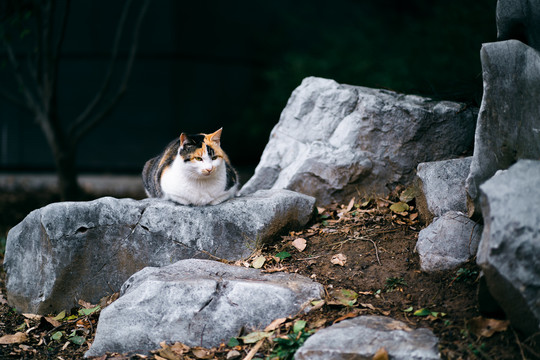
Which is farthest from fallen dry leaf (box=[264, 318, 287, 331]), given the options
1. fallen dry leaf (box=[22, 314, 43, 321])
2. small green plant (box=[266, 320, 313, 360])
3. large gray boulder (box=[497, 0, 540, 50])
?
large gray boulder (box=[497, 0, 540, 50])

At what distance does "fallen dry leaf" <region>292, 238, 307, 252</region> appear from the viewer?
3665 millimetres

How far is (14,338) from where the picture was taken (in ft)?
10.9

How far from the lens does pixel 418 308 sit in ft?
9.23

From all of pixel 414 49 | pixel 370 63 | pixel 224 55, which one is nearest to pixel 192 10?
pixel 224 55

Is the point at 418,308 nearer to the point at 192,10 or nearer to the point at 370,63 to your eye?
the point at 370,63

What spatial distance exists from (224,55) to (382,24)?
3720 millimetres

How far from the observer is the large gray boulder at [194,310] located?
2.91 metres

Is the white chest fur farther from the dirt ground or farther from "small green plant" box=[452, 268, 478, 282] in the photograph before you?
"small green plant" box=[452, 268, 478, 282]

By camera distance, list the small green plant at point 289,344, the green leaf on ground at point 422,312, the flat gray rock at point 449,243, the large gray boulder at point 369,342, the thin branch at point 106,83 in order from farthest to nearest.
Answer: the thin branch at point 106,83 < the flat gray rock at point 449,243 < the green leaf on ground at point 422,312 < the small green plant at point 289,344 < the large gray boulder at point 369,342

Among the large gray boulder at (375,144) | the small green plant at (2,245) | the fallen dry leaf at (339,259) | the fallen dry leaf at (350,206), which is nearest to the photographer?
the fallen dry leaf at (339,259)

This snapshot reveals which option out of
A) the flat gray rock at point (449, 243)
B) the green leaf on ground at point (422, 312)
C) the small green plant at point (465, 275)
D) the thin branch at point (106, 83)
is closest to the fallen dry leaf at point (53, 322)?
the green leaf on ground at point (422, 312)

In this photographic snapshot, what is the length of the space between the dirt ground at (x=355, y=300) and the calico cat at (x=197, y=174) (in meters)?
0.59

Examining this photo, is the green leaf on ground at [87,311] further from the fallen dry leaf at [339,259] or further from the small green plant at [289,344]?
the fallen dry leaf at [339,259]

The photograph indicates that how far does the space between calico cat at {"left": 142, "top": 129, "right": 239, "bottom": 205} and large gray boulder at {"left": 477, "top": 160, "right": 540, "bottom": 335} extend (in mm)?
1989
